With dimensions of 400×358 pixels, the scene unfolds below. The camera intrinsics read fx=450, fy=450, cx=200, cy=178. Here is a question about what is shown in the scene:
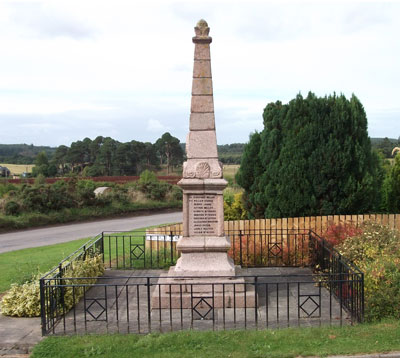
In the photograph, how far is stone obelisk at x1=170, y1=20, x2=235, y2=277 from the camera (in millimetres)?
8250

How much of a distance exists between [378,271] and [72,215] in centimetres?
1952

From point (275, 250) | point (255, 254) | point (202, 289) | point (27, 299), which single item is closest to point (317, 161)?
point (275, 250)

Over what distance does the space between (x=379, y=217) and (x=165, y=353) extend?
30.6ft

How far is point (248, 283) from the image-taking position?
7.32 m

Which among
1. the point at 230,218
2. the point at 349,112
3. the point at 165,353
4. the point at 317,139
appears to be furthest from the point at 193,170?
the point at 230,218

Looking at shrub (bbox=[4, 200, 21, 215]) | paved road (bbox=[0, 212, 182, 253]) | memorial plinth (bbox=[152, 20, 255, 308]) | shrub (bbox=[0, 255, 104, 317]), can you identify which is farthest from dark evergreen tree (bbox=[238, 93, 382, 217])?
shrub (bbox=[4, 200, 21, 215])

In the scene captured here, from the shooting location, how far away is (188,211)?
329 inches

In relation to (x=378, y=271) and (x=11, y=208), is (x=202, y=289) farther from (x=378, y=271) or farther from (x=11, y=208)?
(x=11, y=208)

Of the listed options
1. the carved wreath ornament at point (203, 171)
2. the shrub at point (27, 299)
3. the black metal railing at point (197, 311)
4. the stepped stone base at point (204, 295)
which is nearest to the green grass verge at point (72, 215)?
the shrub at point (27, 299)

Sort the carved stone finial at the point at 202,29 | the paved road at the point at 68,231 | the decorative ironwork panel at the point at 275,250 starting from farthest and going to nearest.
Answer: the paved road at the point at 68,231 < the decorative ironwork panel at the point at 275,250 < the carved stone finial at the point at 202,29

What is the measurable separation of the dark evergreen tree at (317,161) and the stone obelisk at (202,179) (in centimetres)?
612

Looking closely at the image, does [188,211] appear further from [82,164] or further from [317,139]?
[82,164]

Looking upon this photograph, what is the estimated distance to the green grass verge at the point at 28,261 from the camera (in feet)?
33.8

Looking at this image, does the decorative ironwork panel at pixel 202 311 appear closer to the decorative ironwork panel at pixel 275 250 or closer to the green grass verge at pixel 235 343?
the green grass verge at pixel 235 343
